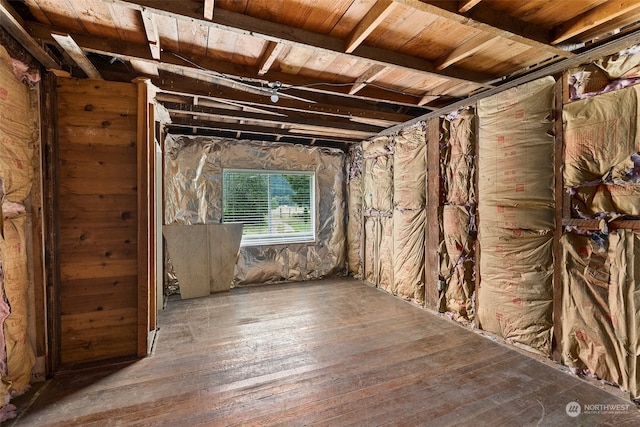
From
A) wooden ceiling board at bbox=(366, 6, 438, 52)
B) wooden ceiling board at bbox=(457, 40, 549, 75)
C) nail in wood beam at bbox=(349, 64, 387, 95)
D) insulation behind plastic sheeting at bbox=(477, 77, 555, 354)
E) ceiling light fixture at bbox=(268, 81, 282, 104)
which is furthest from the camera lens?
ceiling light fixture at bbox=(268, 81, 282, 104)

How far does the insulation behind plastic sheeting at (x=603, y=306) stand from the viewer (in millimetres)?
1763

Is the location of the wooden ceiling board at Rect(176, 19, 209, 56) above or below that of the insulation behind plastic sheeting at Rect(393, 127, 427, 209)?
above

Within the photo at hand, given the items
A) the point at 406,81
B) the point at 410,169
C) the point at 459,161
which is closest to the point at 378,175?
the point at 410,169

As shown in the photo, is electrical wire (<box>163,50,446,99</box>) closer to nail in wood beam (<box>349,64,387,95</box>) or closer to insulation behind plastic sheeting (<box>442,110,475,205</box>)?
nail in wood beam (<box>349,64,387,95</box>)

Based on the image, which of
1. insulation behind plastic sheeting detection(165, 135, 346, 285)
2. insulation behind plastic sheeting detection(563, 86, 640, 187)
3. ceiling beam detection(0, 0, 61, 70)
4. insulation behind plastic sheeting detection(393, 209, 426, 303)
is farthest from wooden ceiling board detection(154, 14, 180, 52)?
insulation behind plastic sheeting detection(393, 209, 426, 303)

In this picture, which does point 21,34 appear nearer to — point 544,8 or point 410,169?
point 544,8

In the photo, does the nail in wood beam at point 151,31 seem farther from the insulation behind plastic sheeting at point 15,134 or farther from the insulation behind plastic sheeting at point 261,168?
the insulation behind plastic sheeting at point 261,168

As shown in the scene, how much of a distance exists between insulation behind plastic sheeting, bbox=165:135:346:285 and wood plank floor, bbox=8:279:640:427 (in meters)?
1.63

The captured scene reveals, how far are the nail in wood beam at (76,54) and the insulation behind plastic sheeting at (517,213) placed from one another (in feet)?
10.9

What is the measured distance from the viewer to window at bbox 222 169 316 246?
445cm

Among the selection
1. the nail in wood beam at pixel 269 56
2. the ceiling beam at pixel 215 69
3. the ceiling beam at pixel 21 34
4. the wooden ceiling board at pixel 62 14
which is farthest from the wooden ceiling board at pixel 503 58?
the ceiling beam at pixel 21 34

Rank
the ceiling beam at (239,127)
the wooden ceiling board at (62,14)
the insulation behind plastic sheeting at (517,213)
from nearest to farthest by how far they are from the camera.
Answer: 1. the wooden ceiling board at (62,14)
2. the insulation behind plastic sheeting at (517,213)
3. the ceiling beam at (239,127)

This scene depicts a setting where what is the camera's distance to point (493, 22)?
172cm

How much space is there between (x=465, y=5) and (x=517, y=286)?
7.18ft
